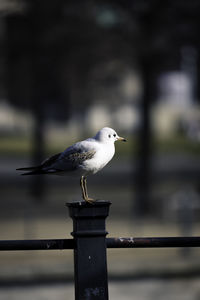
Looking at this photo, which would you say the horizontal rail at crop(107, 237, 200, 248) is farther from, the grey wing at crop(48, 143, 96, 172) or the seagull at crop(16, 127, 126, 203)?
the grey wing at crop(48, 143, 96, 172)

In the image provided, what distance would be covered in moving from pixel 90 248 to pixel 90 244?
21mm

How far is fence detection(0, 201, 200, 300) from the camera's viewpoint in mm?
3375

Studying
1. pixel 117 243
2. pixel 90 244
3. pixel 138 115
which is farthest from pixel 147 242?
pixel 138 115

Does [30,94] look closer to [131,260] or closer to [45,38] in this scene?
[45,38]

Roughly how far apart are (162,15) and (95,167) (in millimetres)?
9909

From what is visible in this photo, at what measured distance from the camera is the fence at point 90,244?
3.38m

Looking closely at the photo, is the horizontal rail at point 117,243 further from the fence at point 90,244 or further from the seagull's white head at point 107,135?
the seagull's white head at point 107,135

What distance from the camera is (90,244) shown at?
3.40 meters

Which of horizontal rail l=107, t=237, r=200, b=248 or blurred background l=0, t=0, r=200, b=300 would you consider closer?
horizontal rail l=107, t=237, r=200, b=248

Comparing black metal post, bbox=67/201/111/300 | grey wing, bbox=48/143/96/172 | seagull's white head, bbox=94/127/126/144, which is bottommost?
black metal post, bbox=67/201/111/300

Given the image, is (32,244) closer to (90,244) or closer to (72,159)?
(90,244)

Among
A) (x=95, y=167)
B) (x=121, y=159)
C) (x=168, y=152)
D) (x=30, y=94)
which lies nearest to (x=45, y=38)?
(x=30, y=94)

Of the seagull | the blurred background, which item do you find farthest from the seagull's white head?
the blurred background

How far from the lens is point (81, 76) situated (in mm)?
14469
